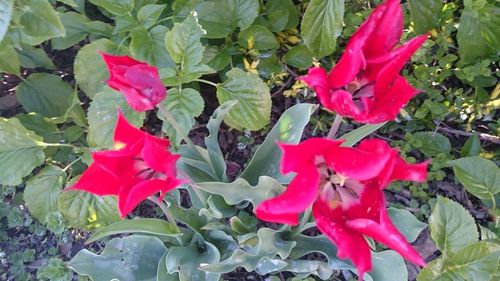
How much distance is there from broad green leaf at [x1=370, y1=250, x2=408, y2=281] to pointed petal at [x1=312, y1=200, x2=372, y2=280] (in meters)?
0.35

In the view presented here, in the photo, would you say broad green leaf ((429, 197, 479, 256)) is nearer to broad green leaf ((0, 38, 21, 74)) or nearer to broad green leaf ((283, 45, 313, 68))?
broad green leaf ((283, 45, 313, 68))

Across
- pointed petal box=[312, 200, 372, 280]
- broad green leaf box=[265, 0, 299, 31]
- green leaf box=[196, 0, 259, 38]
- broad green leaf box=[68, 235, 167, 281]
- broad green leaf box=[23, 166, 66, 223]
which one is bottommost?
broad green leaf box=[23, 166, 66, 223]

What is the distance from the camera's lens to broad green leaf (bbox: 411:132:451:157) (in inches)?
54.7

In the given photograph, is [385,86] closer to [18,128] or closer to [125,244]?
[125,244]

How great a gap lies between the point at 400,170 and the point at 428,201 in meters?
0.80

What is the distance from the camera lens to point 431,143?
140 centimetres

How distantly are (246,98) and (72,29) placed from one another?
0.45m

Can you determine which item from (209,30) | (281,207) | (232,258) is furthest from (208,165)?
(281,207)

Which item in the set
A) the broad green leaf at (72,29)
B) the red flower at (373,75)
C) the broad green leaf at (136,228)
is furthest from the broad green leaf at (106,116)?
the red flower at (373,75)

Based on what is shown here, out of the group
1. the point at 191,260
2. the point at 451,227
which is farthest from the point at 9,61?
the point at 451,227

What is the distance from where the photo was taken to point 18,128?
1219mm

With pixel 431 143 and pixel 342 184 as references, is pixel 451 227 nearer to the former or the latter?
pixel 431 143

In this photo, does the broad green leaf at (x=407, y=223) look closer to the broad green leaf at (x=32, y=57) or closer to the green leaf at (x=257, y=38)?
the green leaf at (x=257, y=38)

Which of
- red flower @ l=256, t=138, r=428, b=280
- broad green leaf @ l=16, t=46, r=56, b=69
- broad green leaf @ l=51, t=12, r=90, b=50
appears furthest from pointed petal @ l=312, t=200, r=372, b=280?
broad green leaf @ l=16, t=46, r=56, b=69
